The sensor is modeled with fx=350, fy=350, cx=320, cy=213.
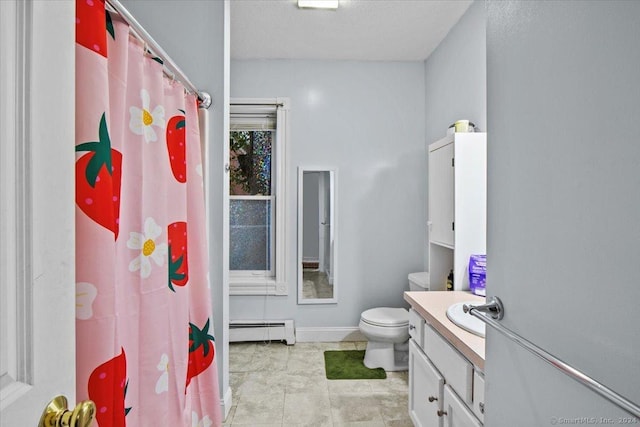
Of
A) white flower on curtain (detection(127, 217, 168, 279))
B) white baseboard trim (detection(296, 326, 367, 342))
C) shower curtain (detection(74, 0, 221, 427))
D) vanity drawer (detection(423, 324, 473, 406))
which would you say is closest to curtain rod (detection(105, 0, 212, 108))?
shower curtain (detection(74, 0, 221, 427))

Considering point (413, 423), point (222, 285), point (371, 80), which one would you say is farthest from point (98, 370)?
point (371, 80)

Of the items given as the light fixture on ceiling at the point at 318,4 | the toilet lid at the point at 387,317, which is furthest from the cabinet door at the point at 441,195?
the light fixture on ceiling at the point at 318,4

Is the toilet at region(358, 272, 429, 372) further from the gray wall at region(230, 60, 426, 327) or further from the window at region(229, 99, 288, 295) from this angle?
the window at region(229, 99, 288, 295)

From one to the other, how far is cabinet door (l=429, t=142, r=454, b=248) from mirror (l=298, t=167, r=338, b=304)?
1008 mm

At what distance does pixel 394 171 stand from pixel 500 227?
2420 mm

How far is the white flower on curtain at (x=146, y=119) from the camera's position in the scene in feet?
3.46

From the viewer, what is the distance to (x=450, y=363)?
4.50ft

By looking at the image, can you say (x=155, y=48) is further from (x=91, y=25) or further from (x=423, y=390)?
(x=423, y=390)

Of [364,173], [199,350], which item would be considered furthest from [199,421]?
[364,173]

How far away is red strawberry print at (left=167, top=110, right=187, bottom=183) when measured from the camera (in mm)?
1302

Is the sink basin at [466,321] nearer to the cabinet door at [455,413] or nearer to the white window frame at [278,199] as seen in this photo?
the cabinet door at [455,413]

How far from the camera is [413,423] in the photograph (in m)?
1.88

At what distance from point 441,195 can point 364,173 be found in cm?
104

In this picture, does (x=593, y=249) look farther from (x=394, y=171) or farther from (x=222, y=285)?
(x=394, y=171)
